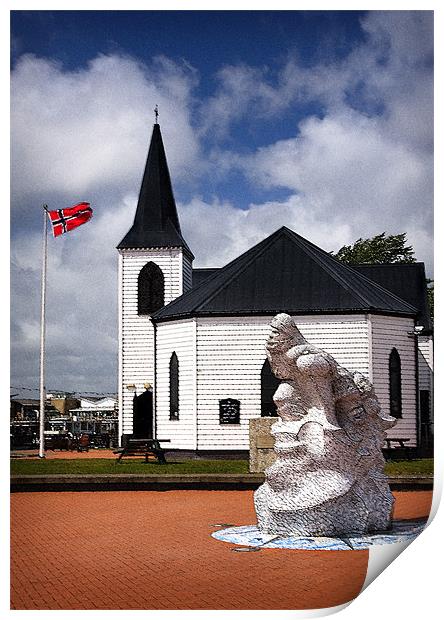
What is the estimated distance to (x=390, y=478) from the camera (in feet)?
43.4

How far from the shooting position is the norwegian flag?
10.2 meters

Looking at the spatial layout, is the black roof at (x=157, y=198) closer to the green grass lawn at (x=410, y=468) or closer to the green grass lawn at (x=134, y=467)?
the green grass lawn at (x=134, y=467)

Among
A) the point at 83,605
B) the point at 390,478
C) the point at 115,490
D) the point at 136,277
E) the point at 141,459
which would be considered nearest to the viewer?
the point at 83,605

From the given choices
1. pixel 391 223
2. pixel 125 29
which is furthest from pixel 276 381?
pixel 125 29

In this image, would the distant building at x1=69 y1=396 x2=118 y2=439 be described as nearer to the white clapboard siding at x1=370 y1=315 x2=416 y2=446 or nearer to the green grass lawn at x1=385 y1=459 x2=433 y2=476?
the white clapboard siding at x1=370 y1=315 x2=416 y2=446

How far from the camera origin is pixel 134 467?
1844 centimetres

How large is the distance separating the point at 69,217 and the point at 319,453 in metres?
3.54

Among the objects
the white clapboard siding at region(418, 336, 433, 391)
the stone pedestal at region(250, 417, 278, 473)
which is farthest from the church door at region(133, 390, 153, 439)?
the stone pedestal at region(250, 417, 278, 473)

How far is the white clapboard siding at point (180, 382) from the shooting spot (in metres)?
24.0

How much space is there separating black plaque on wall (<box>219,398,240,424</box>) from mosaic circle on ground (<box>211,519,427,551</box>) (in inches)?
495

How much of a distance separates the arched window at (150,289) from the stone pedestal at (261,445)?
9.88m

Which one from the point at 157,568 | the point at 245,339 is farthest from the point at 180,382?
the point at 157,568
